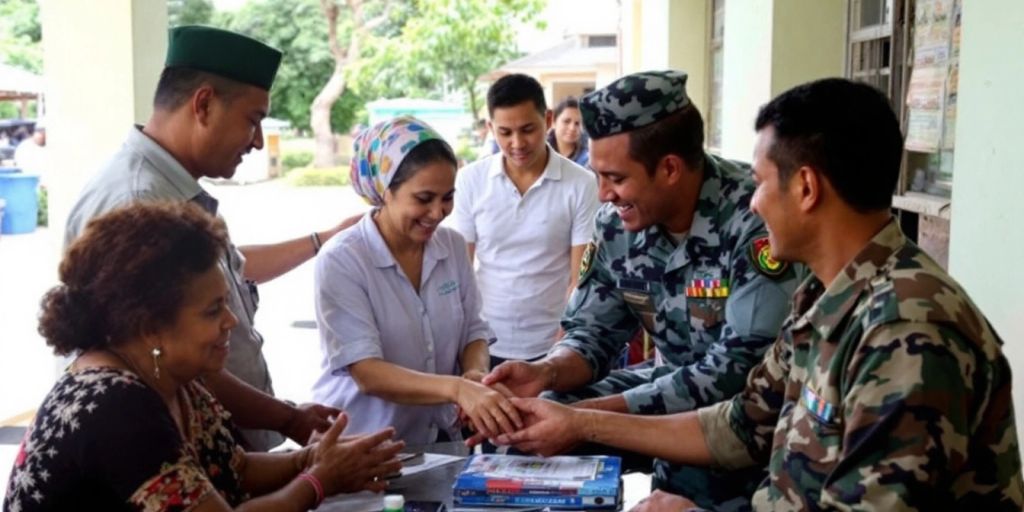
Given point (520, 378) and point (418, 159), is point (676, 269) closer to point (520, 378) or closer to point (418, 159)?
point (520, 378)

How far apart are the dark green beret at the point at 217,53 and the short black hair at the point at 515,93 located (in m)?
2.02

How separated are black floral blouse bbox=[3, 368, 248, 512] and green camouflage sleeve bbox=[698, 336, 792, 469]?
3.45ft

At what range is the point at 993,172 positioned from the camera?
11.4 ft

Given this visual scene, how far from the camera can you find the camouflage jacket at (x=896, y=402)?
5.45 feet

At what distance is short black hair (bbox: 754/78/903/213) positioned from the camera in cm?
184

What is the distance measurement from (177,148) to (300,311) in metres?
8.58

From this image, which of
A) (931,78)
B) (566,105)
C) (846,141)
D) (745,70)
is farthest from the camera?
(566,105)

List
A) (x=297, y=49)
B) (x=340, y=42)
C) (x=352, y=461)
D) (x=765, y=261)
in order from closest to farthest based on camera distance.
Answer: (x=352, y=461) → (x=765, y=261) → (x=340, y=42) → (x=297, y=49)

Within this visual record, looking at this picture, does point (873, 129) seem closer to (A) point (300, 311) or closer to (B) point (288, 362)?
(B) point (288, 362)

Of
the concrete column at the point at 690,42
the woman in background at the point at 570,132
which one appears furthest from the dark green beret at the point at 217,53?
the concrete column at the point at 690,42

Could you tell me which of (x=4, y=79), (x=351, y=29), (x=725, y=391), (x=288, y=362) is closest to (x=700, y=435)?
(x=725, y=391)

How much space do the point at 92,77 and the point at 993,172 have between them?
447cm

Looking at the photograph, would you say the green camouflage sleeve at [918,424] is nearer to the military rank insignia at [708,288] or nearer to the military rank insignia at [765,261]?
the military rank insignia at [765,261]

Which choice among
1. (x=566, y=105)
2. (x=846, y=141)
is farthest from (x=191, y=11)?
(x=846, y=141)
